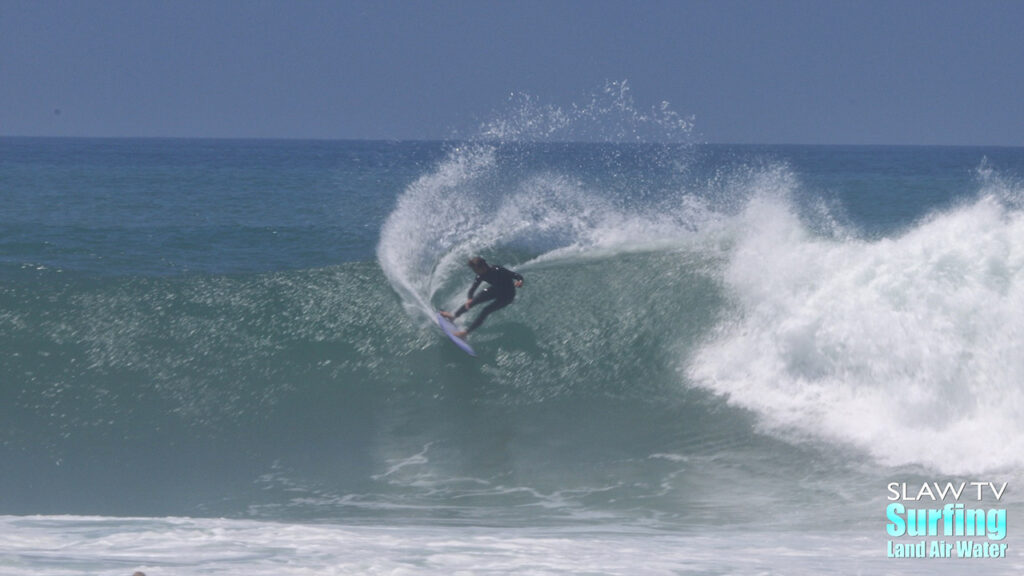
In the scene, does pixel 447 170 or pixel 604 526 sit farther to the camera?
pixel 447 170

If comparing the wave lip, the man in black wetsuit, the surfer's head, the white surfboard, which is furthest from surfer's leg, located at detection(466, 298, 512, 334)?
the wave lip

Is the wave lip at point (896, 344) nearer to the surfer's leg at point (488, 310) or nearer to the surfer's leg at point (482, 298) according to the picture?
the surfer's leg at point (488, 310)

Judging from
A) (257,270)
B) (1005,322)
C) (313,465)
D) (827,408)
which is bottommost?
(313,465)

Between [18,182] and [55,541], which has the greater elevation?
[18,182]

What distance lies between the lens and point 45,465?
9.52 meters

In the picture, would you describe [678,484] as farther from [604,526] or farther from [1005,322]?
[1005,322]

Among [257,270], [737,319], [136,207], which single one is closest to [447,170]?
[257,270]

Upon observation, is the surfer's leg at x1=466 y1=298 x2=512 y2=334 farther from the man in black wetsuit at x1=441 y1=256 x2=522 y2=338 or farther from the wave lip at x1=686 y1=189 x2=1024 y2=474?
the wave lip at x1=686 y1=189 x2=1024 y2=474

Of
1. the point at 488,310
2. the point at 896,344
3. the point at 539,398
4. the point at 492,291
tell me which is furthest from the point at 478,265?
the point at 896,344

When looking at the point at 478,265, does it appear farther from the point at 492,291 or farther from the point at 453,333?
the point at 453,333

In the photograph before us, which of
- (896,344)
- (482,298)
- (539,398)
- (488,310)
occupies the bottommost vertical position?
(539,398)

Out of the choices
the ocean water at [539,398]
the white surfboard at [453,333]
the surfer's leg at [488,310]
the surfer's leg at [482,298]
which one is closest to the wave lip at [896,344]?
the ocean water at [539,398]

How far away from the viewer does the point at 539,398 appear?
1116cm

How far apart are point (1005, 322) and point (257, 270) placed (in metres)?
12.4
